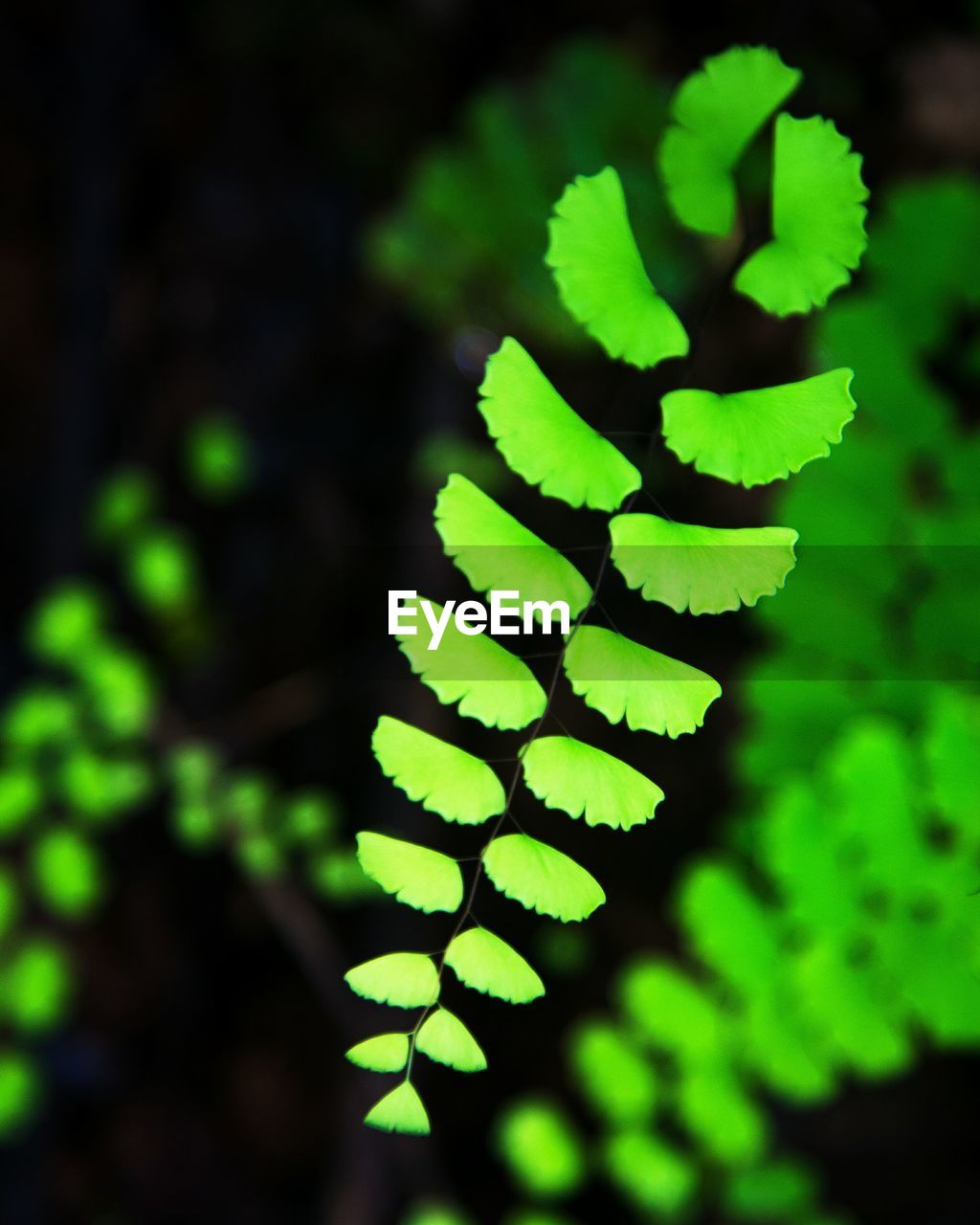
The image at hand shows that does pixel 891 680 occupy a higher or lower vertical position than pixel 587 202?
lower

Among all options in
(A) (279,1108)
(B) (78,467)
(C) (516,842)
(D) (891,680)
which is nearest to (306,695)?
(B) (78,467)

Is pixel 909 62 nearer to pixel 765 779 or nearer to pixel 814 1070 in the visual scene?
pixel 765 779

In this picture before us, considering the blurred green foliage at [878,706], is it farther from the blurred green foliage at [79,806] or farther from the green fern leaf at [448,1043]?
the blurred green foliage at [79,806]

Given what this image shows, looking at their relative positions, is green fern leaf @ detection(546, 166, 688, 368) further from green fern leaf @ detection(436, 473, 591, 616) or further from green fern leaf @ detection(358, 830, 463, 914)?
green fern leaf @ detection(358, 830, 463, 914)

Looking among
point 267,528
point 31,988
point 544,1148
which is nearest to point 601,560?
point 544,1148

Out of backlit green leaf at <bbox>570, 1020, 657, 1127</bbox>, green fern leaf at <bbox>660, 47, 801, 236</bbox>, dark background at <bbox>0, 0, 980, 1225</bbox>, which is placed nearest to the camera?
green fern leaf at <bbox>660, 47, 801, 236</bbox>

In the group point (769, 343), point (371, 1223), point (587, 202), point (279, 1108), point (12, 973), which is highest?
point (769, 343)

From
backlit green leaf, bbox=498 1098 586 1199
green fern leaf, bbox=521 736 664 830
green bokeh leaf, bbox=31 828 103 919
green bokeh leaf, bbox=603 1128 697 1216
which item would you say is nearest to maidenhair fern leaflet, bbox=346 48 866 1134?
green fern leaf, bbox=521 736 664 830
